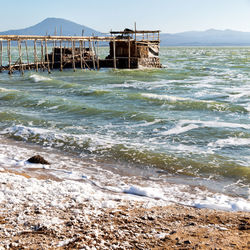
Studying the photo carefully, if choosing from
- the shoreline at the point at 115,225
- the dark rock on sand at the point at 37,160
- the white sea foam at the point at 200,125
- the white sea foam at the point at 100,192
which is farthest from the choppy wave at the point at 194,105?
the shoreline at the point at 115,225

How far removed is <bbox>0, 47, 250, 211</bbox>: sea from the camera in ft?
21.2

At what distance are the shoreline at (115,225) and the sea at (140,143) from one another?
655 millimetres

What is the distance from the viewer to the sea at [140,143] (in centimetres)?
645

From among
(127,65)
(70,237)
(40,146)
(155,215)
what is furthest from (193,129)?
(127,65)

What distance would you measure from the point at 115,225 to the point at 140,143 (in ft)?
16.6

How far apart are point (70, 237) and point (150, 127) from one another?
24.8 feet

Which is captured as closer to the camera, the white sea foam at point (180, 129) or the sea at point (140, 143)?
the sea at point (140, 143)

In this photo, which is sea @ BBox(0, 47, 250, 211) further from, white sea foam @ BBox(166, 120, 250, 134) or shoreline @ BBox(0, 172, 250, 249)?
shoreline @ BBox(0, 172, 250, 249)

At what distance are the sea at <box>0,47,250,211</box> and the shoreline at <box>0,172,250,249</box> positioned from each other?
0.65m

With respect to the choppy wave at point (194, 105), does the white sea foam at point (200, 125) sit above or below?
below

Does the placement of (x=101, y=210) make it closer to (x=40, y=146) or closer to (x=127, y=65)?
(x=40, y=146)

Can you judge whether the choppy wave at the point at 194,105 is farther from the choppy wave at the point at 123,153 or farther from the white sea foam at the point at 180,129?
the choppy wave at the point at 123,153

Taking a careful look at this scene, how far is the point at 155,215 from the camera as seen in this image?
480 centimetres

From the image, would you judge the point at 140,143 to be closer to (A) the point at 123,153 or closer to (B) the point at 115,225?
(A) the point at 123,153
